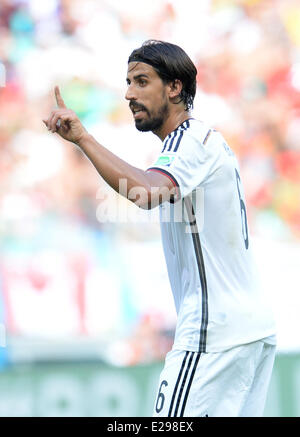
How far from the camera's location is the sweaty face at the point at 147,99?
3.27 meters

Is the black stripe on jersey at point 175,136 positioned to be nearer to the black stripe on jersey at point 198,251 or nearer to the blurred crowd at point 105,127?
the black stripe on jersey at point 198,251

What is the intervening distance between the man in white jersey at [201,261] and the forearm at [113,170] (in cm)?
1

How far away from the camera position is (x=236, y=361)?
3094mm

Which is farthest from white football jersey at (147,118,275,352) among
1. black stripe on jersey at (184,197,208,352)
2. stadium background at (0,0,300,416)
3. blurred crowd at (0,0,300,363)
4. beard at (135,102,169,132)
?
blurred crowd at (0,0,300,363)

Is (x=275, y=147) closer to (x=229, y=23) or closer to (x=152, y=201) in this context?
(x=229, y=23)

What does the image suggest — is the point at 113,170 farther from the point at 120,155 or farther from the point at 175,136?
the point at 120,155

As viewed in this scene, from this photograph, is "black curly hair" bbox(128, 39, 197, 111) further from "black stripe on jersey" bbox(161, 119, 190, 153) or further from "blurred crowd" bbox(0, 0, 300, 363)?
"blurred crowd" bbox(0, 0, 300, 363)

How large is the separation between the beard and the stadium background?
3.68m

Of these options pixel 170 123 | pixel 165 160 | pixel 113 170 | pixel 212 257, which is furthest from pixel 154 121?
pixel 212 257

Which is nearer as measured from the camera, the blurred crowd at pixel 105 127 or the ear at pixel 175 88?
the ear at pixel 175 88

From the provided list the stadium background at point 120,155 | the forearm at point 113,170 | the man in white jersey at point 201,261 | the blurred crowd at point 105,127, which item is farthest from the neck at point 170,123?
the blurred crowd at point 105,127

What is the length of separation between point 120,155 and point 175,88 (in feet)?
14.1
